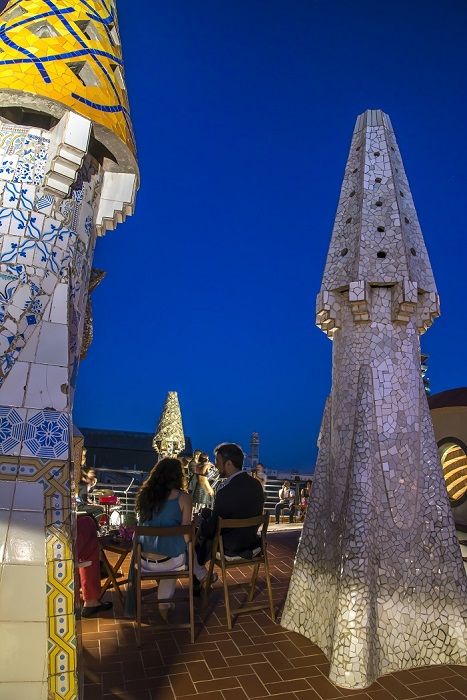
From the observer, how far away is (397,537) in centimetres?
382

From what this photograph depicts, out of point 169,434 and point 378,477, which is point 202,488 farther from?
point 169,434

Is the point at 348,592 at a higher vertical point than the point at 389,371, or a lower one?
lower

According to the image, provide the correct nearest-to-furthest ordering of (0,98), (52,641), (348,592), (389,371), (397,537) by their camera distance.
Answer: (52,641)
(0,98)
(348,592)
(397,537)
(389,371)

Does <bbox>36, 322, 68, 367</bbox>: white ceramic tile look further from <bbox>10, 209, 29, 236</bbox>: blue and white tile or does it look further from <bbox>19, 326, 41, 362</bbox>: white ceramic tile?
<bbox>10, 209, 29, 236</bbox>: blue and white tile

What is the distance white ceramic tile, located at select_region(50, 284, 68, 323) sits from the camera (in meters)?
2.62

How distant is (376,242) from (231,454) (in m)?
2.46

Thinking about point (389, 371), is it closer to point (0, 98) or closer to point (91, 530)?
point (91, 530)

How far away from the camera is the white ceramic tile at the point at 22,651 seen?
2.03m

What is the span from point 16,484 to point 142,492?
2.34 metres

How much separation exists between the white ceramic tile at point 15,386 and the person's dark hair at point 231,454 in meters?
2.75

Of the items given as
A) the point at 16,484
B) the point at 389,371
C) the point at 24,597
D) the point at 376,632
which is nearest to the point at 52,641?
the point at 24,597

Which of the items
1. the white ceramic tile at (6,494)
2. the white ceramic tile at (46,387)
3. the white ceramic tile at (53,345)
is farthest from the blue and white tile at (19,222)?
the white ceramic tile at (6,494)

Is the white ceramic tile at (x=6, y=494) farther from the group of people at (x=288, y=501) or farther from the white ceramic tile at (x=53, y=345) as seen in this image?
the group of people at (x=288, y=501)

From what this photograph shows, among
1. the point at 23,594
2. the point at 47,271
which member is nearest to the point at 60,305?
the point at 47,271
